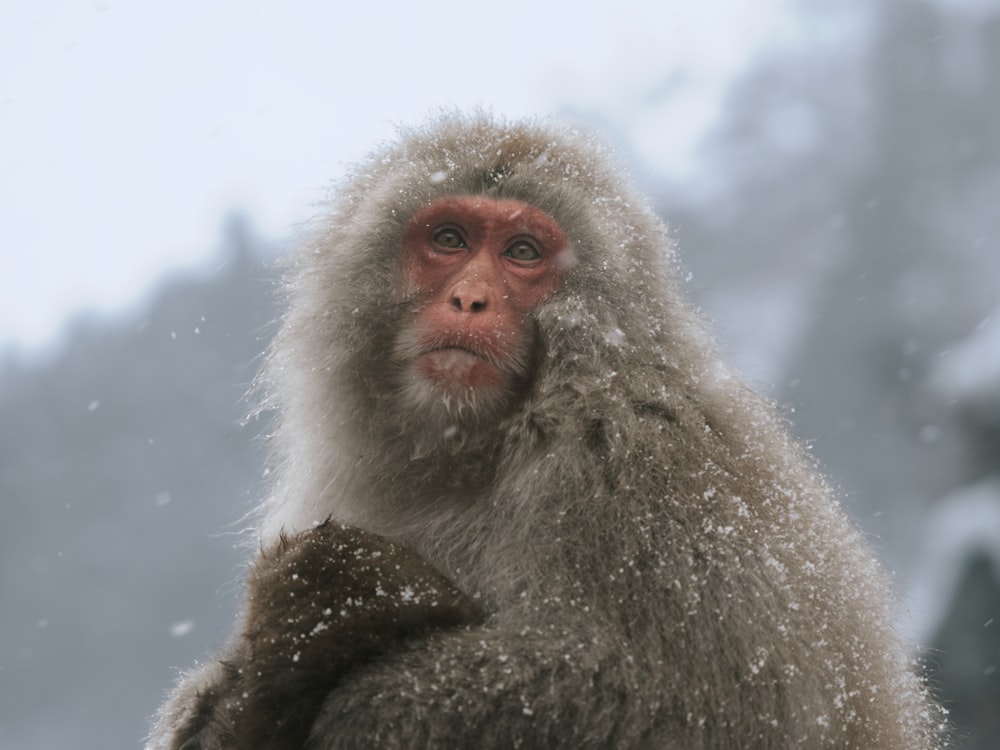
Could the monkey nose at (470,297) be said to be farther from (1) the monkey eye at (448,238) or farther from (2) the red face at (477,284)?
(1) the monkey eye at (448,238)

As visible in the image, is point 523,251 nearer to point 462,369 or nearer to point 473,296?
point 473,296

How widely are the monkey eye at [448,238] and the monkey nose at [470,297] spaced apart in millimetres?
233

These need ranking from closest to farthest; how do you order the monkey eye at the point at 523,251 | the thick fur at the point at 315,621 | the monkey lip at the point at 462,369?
the thick fur at the point at 315,621
the monkey lip at the point at 462,369
the monkey eye at the point at 523,251

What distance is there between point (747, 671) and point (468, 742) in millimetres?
594

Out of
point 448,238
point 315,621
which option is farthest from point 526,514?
point 448,238

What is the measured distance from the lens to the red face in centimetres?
261

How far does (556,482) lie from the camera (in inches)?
92.9

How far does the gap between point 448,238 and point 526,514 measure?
913mm

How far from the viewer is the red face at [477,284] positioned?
2607 millimetres

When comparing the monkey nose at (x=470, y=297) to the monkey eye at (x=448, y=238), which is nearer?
the monkey nose at (x=470, y=297)

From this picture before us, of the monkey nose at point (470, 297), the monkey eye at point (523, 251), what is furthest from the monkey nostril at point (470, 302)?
the monkey eye at point (523, 251)

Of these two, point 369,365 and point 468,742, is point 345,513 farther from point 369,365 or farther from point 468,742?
point 468,742

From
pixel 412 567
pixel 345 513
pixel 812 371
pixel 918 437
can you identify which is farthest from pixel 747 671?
pixel 812 371

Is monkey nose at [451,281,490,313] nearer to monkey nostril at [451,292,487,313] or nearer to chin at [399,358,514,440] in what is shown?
monkey nostril at [451,292,487,313]
